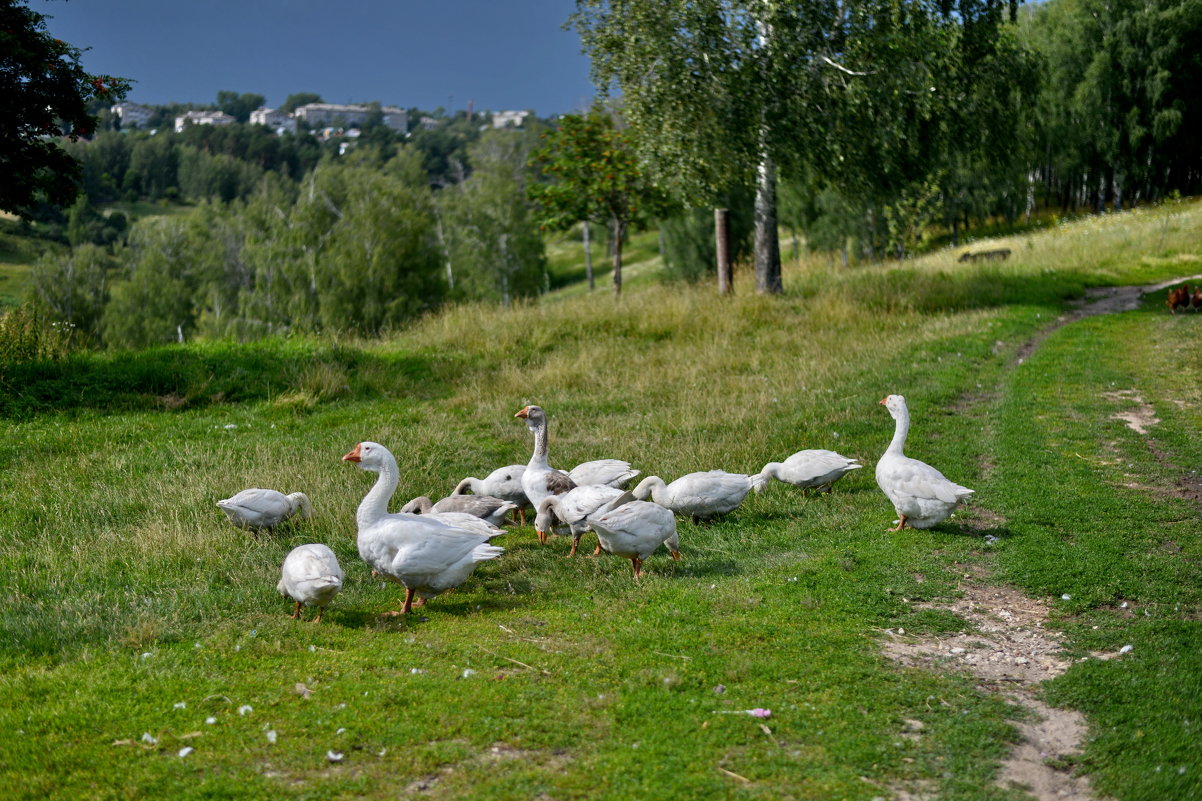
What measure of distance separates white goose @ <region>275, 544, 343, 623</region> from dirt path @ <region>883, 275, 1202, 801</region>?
4361mm

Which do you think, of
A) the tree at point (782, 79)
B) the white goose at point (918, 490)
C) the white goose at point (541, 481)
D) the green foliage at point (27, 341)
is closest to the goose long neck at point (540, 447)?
the white goose at point (541, 481)

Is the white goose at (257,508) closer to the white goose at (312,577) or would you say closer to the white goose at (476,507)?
the white goose at (476,507)

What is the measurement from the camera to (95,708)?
5.89 meters

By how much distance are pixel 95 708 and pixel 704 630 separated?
14.2ft

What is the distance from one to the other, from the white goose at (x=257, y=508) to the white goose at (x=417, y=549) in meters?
2.03

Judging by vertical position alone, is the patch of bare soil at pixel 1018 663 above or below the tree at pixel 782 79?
below

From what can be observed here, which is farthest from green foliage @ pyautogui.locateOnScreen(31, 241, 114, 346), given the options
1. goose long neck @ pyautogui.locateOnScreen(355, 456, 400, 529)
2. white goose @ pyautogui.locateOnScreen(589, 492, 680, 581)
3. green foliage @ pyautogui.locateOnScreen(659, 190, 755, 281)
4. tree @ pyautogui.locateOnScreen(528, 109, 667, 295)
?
white goose @ pyautogui.locateOnScreen(589, 492, 680, 581)

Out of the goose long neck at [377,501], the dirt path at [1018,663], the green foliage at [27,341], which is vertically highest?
the green foliage at [27,341]

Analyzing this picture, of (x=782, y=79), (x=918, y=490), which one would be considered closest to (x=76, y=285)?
(x=782, y=79)

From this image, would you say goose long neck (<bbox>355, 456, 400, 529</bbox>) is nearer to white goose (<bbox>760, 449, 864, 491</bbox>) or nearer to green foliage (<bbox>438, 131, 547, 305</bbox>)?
white goose (<bbox>760, 449, 864, 491</bbox>)

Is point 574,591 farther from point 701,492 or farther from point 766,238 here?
point 766,238

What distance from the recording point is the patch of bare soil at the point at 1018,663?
523 centimetres

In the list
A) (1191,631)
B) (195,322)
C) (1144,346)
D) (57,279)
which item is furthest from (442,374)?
(57,279)

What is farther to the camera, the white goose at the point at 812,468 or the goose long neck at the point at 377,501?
the white goose at the point at 812,468
